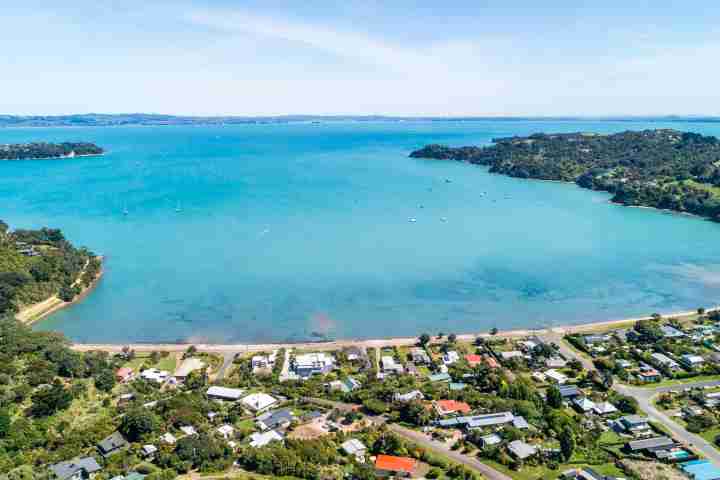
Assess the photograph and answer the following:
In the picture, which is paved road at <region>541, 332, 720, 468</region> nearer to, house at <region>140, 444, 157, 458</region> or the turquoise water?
the turquoise water

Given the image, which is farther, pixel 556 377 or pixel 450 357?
pixel 450 357

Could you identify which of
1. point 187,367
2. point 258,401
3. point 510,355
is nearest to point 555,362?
point 510,355

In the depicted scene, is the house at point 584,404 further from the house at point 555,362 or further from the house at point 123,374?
the house at point 123,374

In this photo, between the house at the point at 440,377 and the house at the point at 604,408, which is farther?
the house at the point at 440,377

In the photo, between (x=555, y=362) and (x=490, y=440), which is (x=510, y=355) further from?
(x=490, y=440)

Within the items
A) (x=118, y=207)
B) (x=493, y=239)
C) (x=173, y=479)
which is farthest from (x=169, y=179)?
(x=173, y=479)

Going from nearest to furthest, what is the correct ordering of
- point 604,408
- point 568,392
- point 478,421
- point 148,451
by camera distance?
point 148,451
point 478,421
point 604,408
point 568,392

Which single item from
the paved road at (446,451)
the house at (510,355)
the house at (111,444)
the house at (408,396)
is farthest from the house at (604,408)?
the house at (111,444)
